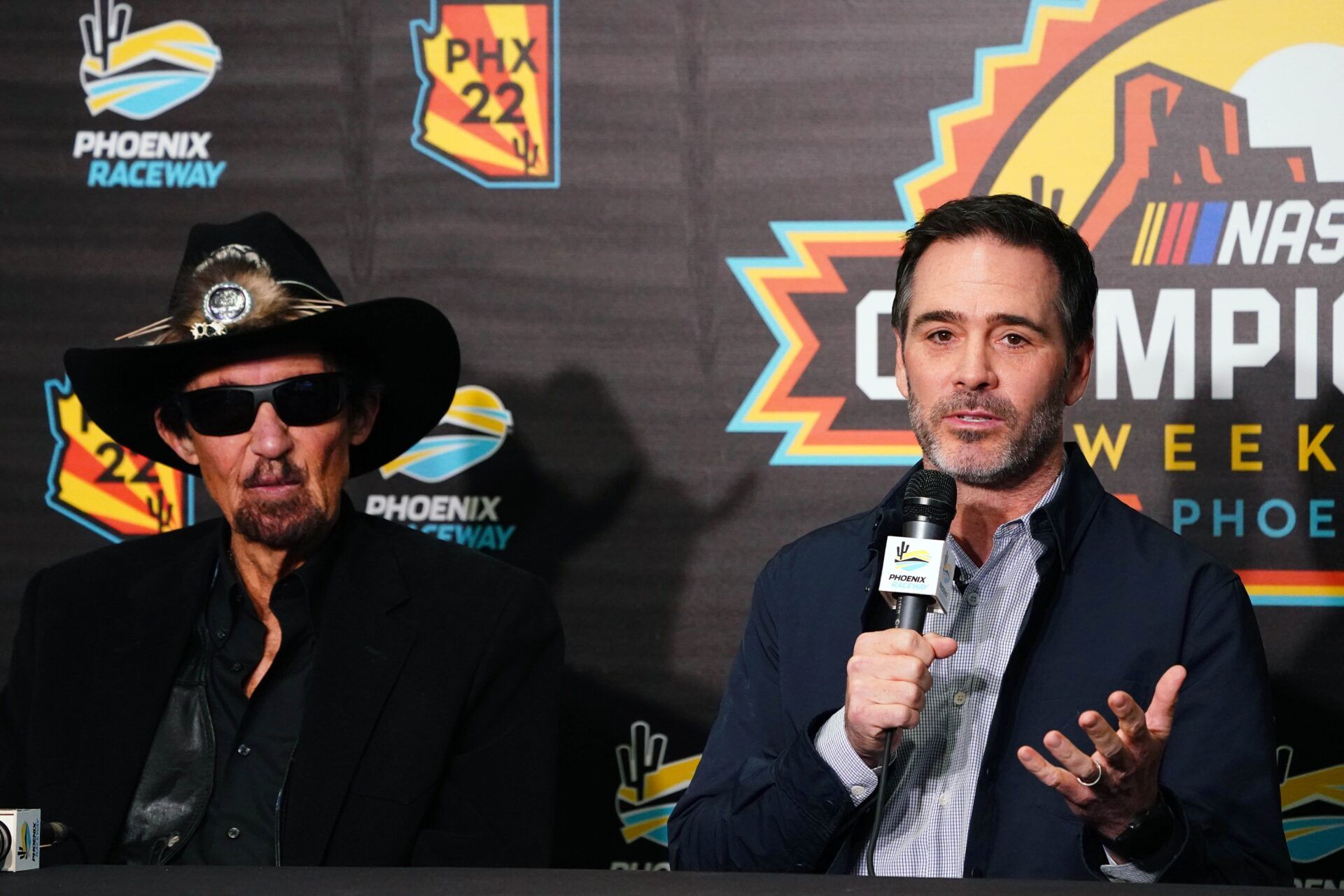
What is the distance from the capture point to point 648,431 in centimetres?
269

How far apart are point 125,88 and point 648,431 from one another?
1.27 metres

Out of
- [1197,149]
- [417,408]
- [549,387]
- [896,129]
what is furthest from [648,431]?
[1197,149]

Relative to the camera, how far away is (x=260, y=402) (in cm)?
213

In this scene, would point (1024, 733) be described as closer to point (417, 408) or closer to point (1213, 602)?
point (1213, 602)

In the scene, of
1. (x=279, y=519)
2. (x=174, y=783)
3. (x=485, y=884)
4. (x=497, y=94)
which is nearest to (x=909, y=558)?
(x=485, y=884)

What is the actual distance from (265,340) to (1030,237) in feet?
3.79

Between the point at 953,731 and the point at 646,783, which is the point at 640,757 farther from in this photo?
the point at 953,731

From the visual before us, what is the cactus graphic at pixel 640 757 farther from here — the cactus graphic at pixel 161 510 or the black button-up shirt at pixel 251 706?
the cactus graphic at pixel 161 510

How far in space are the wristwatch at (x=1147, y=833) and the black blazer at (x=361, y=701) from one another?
36.0 inches

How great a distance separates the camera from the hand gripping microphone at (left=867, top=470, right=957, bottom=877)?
1419 mm

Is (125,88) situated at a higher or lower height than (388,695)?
higher

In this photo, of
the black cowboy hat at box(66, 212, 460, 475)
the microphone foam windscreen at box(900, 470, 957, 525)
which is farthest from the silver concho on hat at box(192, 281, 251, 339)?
the microphone foam windscreen at box(900, 470, 957, 525)

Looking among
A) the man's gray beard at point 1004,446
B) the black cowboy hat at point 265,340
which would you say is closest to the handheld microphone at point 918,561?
the man's gray beard at point 1004,446

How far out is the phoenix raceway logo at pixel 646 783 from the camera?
8.74 feet
